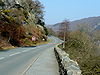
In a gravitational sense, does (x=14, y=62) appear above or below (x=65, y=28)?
below

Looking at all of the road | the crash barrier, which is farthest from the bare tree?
the crash barrier

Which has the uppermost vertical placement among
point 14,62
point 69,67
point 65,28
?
point 65,28

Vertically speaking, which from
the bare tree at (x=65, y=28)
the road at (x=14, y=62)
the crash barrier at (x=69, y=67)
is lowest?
the road at (x=14, y=62)

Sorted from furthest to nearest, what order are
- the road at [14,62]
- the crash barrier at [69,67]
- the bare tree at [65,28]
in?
the bare tree at [65,28], the road at [14,62], the crash barrier at [69,67]

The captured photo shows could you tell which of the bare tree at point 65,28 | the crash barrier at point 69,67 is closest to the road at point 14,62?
the crash barrier at point 69,67

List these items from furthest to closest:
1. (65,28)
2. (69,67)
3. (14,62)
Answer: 1. (65,28)
2. (14,62)
3. (69,67)

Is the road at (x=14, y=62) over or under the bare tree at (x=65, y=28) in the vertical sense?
under

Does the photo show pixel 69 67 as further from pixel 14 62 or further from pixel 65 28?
pixel 65 28

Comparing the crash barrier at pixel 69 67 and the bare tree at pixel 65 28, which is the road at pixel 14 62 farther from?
the bare tree at pixel 65 28

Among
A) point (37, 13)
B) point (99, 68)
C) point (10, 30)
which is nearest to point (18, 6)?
point (10, 30)

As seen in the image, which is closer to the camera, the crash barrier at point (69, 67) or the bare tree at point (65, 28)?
the crash barrier at point (69, 67)

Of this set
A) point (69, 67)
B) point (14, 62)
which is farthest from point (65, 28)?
point (69, 67)

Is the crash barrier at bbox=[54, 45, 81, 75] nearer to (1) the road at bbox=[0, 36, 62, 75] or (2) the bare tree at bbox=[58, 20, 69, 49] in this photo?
(1) the road at bbox=[0, 36, 62, 75]

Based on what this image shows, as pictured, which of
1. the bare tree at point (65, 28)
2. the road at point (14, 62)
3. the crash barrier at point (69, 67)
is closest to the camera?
the crash barrier at point (69, 67)
